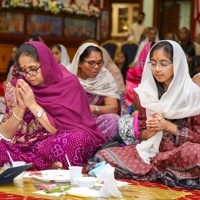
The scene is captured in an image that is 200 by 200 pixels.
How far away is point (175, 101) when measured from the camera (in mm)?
2828

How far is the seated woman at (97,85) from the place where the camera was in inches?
145

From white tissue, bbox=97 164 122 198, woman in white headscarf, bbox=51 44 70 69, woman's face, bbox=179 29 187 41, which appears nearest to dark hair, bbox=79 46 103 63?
white tissue, bbox=97 164 122 198

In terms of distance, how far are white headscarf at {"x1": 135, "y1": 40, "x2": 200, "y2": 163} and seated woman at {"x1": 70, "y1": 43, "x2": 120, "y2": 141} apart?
789 mm

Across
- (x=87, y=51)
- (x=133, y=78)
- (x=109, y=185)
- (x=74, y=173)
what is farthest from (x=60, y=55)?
(x=109, y=185)

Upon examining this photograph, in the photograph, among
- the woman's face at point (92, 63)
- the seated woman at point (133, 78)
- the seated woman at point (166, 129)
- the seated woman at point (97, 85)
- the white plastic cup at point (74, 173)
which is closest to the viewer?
the white plastic cup at point (74, 173)

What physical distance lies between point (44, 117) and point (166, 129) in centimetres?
83

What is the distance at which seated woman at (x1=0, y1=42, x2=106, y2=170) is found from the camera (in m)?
2.92

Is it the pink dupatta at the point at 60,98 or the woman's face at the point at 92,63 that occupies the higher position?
the woman's face at the point at 92,63

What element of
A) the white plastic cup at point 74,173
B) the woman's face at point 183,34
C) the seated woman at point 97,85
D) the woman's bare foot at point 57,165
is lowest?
the woman's bare foot at point 57,165

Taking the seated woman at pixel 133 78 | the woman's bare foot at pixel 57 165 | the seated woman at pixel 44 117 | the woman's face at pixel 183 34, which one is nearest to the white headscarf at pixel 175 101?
the seated woman at pixel 44 117

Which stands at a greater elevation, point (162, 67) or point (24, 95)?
point (162, 67)

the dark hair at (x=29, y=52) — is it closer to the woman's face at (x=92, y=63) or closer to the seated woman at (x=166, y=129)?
the seated woman at (x=166, y=129)

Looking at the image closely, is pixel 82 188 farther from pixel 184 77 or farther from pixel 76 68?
pixel 76 68

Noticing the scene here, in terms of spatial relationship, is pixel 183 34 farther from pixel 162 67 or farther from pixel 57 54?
pixel 162 67
